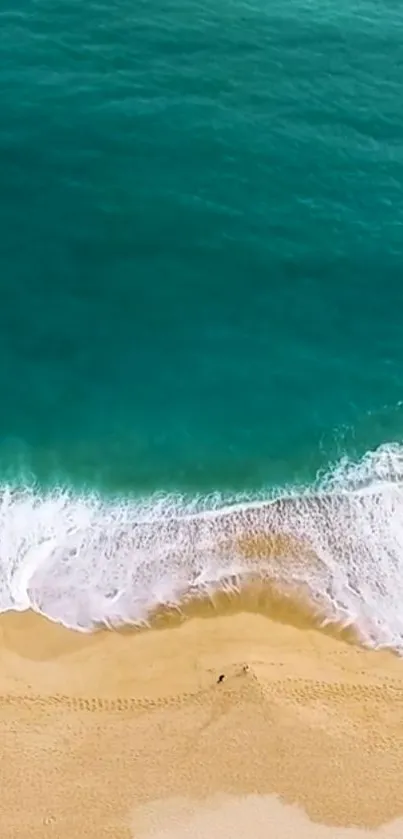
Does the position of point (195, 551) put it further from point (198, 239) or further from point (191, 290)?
point (198, 239)

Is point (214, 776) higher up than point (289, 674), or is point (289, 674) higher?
point (289, 674)

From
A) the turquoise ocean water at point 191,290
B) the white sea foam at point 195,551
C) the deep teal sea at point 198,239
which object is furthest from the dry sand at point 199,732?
the deep teal sea at point 198,239

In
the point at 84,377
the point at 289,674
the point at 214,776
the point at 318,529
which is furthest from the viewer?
the point at 84,377

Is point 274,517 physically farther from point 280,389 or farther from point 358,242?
point 358,242

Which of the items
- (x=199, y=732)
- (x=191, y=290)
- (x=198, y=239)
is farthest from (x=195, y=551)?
(x=198, y=239)

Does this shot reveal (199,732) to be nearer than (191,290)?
Yes

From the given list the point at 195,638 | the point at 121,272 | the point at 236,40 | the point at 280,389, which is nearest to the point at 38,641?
the point at 195,638

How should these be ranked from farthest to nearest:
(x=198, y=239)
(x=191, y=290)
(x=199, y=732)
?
(x=198, y=239) < (x=191, y=290) < (x=199, y=732)
